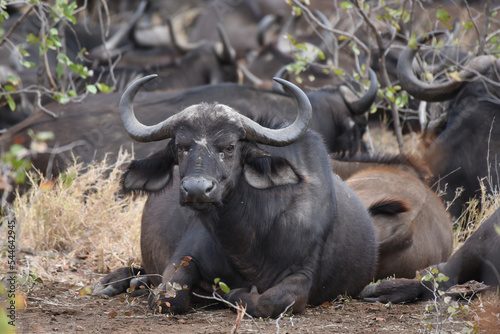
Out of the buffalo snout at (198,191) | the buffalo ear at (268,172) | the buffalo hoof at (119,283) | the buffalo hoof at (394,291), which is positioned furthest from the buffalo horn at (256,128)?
the buffalo hoof at (394,291)

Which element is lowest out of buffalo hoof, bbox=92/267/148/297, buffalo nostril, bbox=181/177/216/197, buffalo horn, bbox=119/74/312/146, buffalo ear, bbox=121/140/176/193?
buffalo hoof, bbox=92/267/148/297

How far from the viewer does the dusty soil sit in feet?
14.4

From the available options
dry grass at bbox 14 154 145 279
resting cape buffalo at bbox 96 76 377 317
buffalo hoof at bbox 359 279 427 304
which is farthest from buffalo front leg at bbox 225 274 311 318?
dry grass at bbox 14 154 145 279

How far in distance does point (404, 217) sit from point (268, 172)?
1.76 m

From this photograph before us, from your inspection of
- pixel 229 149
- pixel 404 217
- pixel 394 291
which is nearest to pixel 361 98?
pixel 404 217

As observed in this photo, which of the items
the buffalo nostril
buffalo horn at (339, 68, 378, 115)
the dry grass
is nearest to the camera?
the buffalo nostril

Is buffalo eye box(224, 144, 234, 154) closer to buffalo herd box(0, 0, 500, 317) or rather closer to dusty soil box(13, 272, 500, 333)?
buffalo herd box(0, 0, 500, 317)

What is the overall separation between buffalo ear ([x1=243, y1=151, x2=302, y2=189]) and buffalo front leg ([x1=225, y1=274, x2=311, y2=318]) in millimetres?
624

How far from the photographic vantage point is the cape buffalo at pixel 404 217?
596 cm

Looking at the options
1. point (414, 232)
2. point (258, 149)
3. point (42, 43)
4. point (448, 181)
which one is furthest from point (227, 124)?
point (448, 181)

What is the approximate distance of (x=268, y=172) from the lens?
488cm

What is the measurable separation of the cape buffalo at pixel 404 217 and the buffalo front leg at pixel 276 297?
123 cm

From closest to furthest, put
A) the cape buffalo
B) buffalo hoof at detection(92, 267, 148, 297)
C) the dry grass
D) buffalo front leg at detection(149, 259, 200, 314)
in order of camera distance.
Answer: buffalo front leg at detection(149, 259, 200, 314) → buffalo hoof at detection(92, 267, 148, 297) → the cape buffalo → the dry grass

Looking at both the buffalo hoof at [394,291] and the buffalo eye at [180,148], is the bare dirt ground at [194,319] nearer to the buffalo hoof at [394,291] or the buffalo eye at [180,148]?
the buffalo hoof at [394,291]
